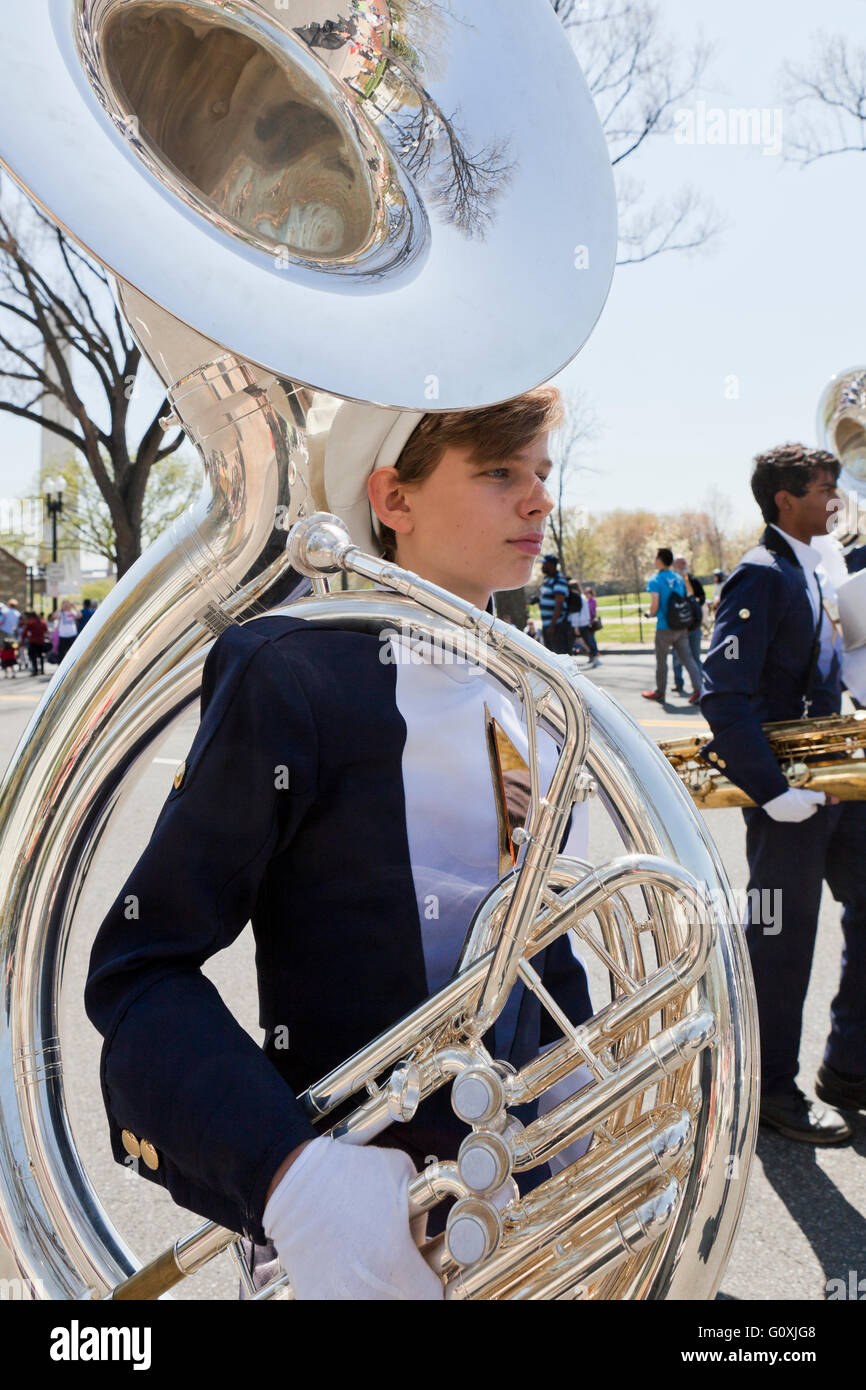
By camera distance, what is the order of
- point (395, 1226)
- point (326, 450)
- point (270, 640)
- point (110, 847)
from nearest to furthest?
point (395, 1226) < point (270, 640) < point (326, 450) < point (110, 847)

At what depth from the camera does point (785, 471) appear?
124 inches

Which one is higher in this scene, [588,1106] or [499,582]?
[499,582]

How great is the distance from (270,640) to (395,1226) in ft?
1.77

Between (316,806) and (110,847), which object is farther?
(110,847)

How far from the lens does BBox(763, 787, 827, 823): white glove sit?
2881 millimetres

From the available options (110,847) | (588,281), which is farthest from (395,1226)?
(110,847)

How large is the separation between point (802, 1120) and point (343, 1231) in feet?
7.57

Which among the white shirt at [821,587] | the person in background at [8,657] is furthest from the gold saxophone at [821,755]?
the person in background at [8,657]

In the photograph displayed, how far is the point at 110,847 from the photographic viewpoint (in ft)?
19.2

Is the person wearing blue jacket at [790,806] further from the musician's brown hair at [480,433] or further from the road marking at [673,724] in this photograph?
the road marking at [673,724]

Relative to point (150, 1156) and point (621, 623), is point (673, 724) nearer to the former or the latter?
point (150, 1156)

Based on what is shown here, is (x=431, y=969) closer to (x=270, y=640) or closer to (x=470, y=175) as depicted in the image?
(x=270, y=640)

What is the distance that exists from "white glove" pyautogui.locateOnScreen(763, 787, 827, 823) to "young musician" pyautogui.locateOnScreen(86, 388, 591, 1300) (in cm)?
168

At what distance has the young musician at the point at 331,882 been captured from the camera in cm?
98
